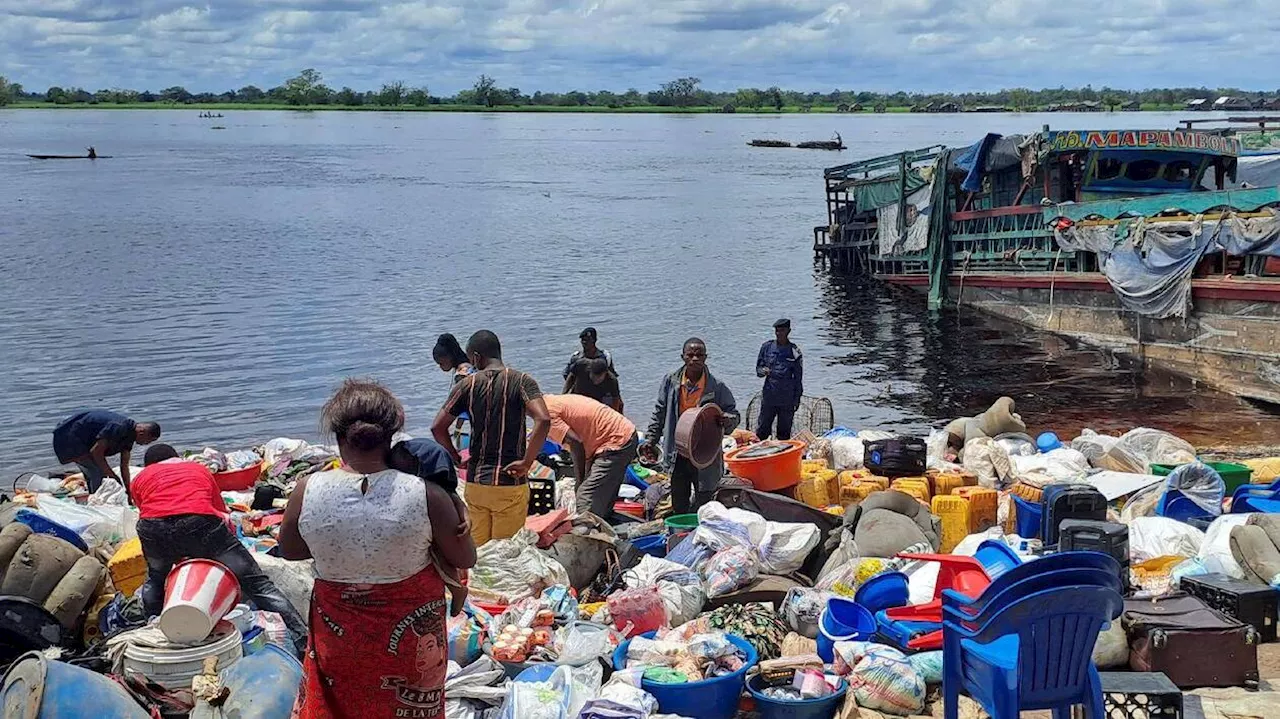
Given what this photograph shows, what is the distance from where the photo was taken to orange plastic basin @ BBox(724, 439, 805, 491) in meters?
8.21

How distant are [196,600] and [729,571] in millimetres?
2741

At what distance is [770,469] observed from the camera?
8242mm

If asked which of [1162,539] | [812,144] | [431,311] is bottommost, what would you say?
[431,311]

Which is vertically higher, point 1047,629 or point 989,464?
point 1047,629

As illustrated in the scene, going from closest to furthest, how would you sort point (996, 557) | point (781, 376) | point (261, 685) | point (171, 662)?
point (261, 685) < point (171, 662) < point (996, 557) < point (781, 376)

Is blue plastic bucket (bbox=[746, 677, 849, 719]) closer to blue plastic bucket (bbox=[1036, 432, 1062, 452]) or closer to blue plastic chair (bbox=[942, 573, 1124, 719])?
blue plastic chair (bbox=[942, 573, 1124, 719])

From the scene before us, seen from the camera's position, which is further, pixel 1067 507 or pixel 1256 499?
pixel 1256 499

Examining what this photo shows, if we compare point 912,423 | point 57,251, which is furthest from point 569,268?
point 912,423

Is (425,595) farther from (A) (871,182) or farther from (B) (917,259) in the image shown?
(A) (871,182)

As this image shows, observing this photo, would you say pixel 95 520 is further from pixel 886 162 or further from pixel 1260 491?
pixel 886 162

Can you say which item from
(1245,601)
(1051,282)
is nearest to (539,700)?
(1245,601)

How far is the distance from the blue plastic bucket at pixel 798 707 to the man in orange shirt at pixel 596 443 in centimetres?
259

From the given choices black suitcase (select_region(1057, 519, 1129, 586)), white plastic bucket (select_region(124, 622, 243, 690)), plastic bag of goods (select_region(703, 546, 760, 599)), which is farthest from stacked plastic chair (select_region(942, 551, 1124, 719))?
white plastic bucket (select_region(124, 622, 243, 690))

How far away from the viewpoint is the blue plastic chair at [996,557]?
593 cm
